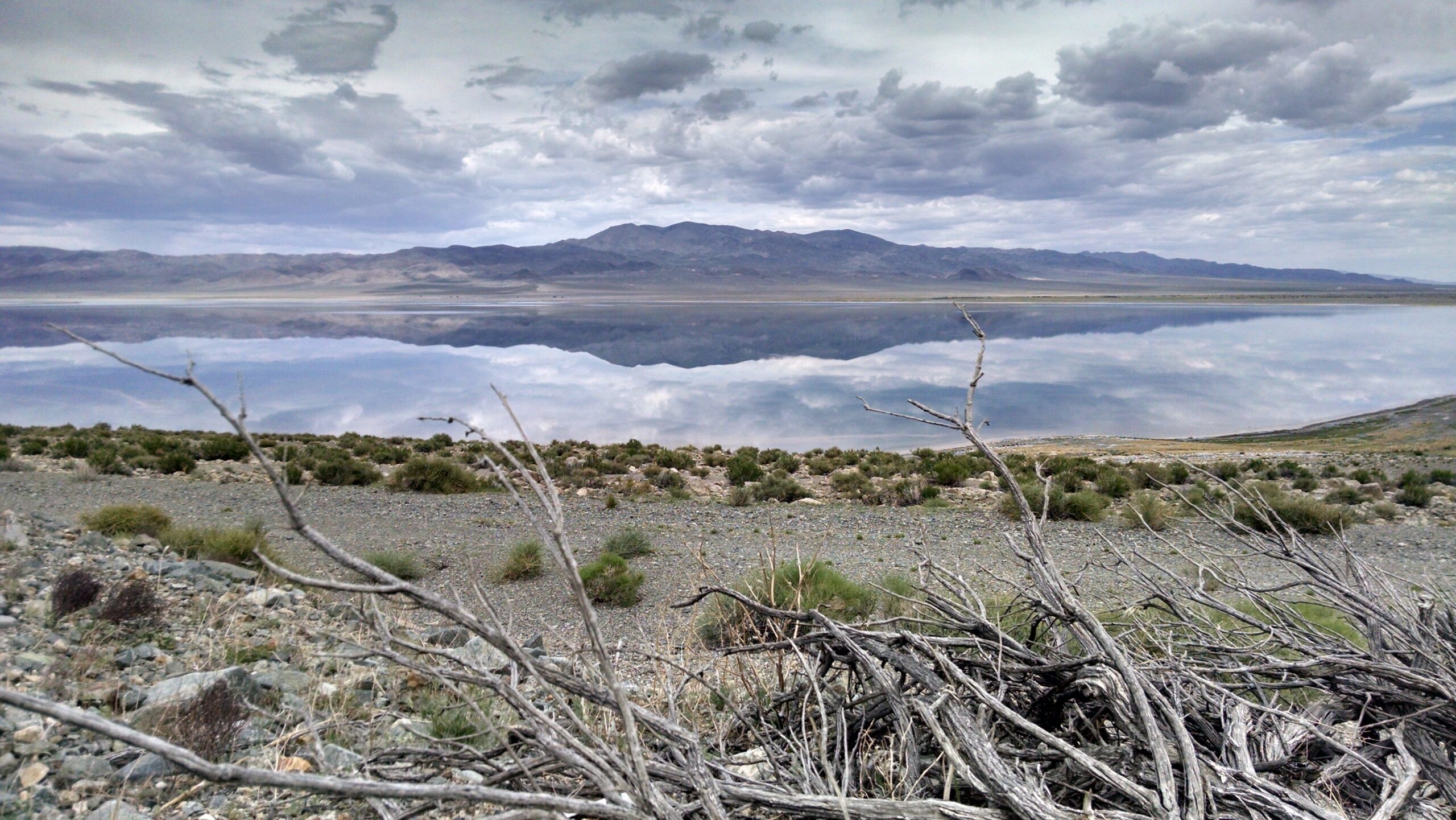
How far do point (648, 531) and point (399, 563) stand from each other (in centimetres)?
412

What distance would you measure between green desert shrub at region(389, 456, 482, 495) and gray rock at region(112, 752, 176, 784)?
1324cm

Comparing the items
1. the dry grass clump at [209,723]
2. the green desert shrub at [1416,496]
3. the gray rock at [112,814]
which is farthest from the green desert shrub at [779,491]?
the gray rock at [112,814]

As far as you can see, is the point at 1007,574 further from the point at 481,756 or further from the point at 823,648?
the point at 481,756

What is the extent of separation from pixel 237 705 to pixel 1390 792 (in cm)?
446

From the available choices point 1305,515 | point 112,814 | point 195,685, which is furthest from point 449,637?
point 1305,515

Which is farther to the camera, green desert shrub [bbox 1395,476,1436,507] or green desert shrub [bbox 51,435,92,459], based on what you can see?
green desert shrub [bbox 51,435,92,459]

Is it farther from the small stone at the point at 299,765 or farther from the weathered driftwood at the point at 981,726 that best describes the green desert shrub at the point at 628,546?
the weathered driftwood at the point at 981,726

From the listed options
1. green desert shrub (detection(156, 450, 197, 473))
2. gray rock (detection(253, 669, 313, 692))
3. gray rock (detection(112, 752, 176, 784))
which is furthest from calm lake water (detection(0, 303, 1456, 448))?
gray rock (detection(112, 752, 176, 784))

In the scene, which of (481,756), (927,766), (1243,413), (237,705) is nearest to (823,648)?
(927,766)

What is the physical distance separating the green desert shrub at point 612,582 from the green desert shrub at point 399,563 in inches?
86.3

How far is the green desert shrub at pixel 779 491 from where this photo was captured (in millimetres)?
16625

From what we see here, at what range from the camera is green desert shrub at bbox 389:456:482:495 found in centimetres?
1653

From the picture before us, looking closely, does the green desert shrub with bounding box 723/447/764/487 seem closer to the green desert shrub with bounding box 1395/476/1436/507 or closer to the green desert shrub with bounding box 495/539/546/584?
the green desert shrub with bounding box 495/539/546/584

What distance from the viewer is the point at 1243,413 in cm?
3538
